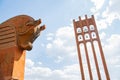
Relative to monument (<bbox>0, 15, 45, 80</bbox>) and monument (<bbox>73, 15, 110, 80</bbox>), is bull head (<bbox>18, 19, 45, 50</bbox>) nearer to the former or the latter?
monument (<bbox>0, 15, 45, 80</bbox>)

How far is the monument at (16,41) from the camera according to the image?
12.0ft

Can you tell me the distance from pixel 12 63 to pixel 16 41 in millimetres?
523

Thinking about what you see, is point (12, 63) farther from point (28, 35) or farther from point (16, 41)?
point (28, 35)

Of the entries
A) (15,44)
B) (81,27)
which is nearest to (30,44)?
(15,44)

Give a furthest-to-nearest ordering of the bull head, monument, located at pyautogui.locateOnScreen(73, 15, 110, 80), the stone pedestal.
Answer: monument, located at pyautogui.locateOnScreen(73, 15, 110, 80)
the bull head
the stone pedestal

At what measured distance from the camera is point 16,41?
3.89 meters

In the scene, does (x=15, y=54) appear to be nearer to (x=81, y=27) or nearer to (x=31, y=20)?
(x=31, y=20)

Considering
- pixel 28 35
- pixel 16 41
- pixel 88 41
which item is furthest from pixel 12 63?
pixel 88 41

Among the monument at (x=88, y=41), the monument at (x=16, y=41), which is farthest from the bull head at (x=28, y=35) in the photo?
the monument at (x=88, y=41)

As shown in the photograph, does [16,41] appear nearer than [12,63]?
No

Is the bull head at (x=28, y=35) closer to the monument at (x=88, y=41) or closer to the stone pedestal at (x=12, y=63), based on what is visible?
the stone pedestal at (x=12, y=63)

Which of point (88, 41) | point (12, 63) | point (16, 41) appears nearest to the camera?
point (12, 63)

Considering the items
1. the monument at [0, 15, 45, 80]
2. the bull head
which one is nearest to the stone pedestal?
the monument at [0, 15, 45, 80]

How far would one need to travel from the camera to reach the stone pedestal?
356 cm
